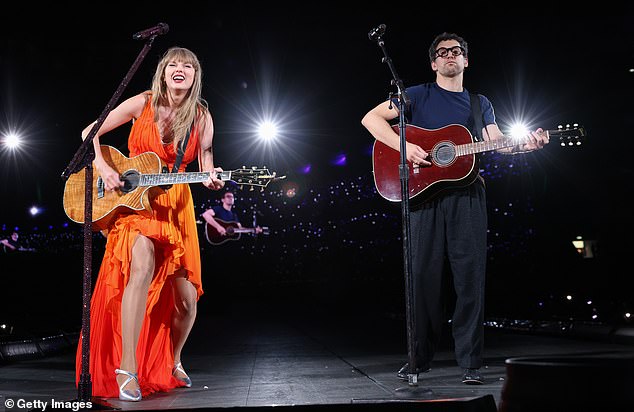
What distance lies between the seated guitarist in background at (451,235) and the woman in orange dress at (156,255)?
1.26m

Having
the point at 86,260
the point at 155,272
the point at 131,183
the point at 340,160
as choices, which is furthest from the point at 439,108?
the point at 340,160

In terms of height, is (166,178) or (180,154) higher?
(180,154)

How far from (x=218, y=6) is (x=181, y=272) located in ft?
15.8

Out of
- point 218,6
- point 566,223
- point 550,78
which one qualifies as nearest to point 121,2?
point 218,6

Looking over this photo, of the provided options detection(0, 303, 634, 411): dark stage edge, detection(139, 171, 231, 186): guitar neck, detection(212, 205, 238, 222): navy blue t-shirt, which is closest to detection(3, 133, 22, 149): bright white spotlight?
detection(212, 205, 238, 222): navy blue t-shirt

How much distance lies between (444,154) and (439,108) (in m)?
0.34

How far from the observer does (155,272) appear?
3.86 m

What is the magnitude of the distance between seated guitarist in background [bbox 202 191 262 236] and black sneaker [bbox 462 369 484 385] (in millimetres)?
11069

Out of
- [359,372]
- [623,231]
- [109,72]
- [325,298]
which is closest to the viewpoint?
[359,372]

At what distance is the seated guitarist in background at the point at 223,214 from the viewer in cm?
1430

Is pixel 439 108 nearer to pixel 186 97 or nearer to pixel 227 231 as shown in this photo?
pixel 186 97

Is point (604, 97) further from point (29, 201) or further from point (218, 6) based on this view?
point (29, 201)

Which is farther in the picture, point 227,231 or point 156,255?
point 227,231

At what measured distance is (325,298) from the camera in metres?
17.1
